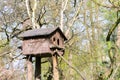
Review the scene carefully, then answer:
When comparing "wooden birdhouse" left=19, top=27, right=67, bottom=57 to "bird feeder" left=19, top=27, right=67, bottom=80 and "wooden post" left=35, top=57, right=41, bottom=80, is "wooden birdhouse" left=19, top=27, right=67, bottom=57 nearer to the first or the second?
"bird feeder" left=19, top=27, right=67, bottom=80

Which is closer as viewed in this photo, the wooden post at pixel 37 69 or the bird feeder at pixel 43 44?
the bird feeder at pixel 43 44

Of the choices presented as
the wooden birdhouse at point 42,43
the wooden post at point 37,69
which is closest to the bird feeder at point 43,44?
the wooden birdhouse at point 42,43

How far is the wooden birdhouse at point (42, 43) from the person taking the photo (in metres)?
7.84

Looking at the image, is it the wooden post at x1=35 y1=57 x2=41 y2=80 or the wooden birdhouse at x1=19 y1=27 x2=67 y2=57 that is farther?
the wooden post at x1=35 y1=57 x2=41 y2=80

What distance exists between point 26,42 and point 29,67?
0.70m

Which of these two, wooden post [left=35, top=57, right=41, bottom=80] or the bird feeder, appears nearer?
the bird feeder

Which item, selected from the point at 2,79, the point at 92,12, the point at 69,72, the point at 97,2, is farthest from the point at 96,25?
the point at 97,2

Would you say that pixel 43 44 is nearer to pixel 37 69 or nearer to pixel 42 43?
pixel 42 43

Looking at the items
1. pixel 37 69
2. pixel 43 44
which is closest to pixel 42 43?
pixel 43 44

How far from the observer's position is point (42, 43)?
7.93m

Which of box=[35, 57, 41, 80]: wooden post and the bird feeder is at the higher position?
the bird feeder

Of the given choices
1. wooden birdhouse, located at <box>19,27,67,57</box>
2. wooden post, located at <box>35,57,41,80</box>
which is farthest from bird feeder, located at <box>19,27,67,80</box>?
wooden post, located at <box>35,57,41,80</box>

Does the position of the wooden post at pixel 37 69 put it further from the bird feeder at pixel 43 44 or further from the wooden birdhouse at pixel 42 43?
the wooden birdhouse at pixel 42 43

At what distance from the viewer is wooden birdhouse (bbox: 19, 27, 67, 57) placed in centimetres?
784
